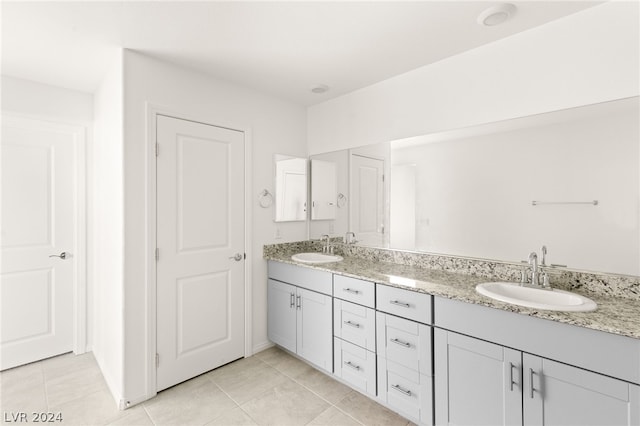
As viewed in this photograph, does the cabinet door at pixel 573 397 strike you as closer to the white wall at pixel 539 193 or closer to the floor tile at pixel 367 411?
the white wall at pixel 539 193

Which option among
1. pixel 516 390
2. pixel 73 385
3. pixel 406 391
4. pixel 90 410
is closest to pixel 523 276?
pixel 516 390

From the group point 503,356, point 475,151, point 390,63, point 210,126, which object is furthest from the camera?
point 210,126

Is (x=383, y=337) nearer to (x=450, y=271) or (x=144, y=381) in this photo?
(x=450, y=271)

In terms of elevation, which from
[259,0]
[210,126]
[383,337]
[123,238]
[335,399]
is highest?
[259,0]

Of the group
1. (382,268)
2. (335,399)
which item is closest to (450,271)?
(382,268)

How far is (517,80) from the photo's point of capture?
1.89 meters

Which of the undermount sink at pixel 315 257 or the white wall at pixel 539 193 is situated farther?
the undermount sink at pixel 315 257

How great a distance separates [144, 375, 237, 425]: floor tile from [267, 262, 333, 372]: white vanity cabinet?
2.15ft

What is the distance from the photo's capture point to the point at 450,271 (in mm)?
2223

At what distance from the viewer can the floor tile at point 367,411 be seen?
1919 mm

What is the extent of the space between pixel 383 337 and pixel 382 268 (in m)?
0.54

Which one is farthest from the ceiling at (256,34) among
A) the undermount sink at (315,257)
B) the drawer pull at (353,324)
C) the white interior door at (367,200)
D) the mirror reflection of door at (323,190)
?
the drawer pull at (353,324)

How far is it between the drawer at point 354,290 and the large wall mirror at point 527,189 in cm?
62

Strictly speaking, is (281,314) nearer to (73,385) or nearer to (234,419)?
(234,419)
